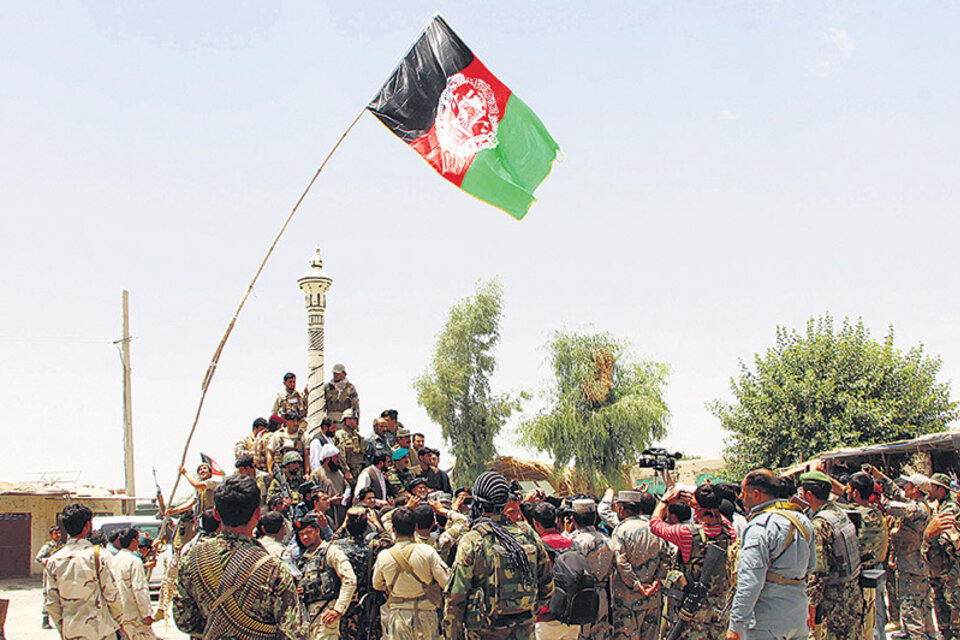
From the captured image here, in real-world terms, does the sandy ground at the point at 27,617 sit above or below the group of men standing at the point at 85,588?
below

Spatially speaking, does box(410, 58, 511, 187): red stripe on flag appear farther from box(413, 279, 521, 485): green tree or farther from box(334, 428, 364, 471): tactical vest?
box(413, 279, 521, 485): green tree

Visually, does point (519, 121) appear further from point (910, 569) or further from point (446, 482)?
point (910, 569)

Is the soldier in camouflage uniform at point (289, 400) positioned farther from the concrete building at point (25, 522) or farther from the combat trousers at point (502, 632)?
the concrete building at point (25, 522)

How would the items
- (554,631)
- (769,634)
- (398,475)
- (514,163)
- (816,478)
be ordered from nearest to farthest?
1. (769,634)
2. (554,631)
3. (816,478)
4. (398,475)
5. (514,163)

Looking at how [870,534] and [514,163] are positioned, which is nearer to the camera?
[870,534]

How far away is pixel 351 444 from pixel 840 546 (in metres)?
7.39

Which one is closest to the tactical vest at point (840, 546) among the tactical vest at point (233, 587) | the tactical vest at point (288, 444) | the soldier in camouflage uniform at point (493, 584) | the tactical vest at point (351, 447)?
the soldier in camouflage uniform at point (493, 584)

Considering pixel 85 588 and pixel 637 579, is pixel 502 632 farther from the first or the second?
pixel 85 588

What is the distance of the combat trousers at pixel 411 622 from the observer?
646cm

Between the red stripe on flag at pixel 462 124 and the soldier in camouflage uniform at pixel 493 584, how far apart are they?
240 inches

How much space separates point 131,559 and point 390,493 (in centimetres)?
402

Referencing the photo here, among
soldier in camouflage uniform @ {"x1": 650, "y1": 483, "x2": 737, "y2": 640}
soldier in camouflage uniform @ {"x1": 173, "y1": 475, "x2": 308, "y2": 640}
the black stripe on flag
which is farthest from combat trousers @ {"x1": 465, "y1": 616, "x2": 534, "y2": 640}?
the black stripe on flag

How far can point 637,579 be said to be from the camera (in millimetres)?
6965

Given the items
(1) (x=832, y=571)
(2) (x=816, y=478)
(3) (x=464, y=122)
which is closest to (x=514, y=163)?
(3) (x=464, y=122)
